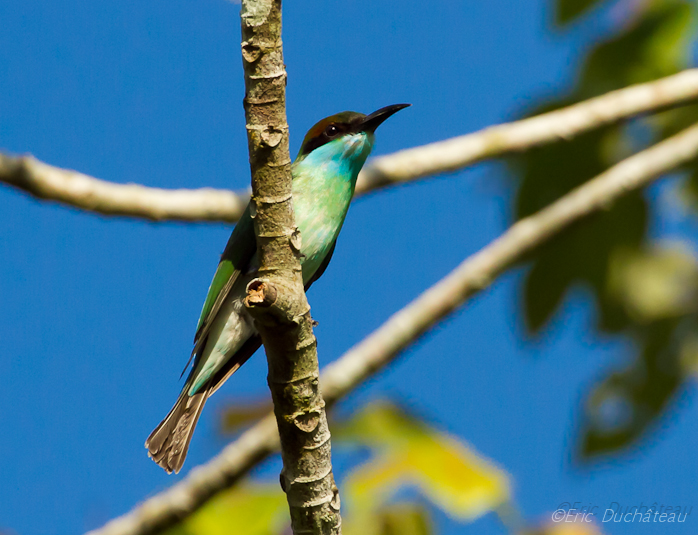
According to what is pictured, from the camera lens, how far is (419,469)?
3.32 metres

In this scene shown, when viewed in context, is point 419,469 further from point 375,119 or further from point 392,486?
point 375,119

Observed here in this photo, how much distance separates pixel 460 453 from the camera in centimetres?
343

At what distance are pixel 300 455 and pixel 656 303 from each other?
7.90 ft

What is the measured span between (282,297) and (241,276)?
1399 mm

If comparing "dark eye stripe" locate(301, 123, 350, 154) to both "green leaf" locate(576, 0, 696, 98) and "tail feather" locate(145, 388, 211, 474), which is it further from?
"tail feather" locate(145, 388, 211, 474)

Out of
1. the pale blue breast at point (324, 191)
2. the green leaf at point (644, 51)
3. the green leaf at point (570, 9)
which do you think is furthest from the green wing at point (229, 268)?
the green leaf at point (644, 51)

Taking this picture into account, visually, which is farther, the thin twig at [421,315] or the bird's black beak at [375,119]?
the bird's black beak at [375,119]

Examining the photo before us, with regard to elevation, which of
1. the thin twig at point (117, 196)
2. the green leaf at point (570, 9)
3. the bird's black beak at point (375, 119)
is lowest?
the thin twig at point (117, 196)

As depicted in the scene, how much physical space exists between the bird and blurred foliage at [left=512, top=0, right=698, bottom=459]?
36.9 inches

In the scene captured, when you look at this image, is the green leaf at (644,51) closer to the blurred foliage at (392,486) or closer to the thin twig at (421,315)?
the thin twig at (421,315)

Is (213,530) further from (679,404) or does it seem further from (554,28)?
(554,28)

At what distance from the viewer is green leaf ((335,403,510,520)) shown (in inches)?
127

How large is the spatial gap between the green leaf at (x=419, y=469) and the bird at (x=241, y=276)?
0.81m

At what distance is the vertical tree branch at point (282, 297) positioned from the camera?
2615mm
